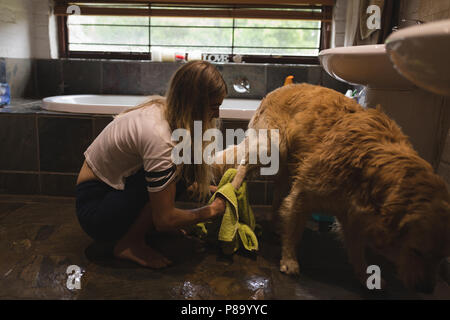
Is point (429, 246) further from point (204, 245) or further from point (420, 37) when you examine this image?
point (204, 245)

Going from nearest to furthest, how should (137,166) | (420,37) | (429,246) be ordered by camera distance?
A: 1. (420,37)
2. (429,246)
3. (137,166)

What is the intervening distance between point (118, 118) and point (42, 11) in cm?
263

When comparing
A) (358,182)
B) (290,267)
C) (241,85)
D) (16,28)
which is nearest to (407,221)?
(358,182)

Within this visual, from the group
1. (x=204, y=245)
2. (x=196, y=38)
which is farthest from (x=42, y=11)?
(x=204, y=245)

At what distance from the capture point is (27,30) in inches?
131

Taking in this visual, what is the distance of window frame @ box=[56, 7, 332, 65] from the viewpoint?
3.48m

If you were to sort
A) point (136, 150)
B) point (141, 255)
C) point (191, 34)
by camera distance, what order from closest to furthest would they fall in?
point (136, 150) < point (141, 255) < point (191, 34)

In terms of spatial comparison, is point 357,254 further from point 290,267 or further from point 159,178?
point 159,178

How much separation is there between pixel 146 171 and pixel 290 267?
2.15 ft

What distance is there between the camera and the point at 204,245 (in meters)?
1.69

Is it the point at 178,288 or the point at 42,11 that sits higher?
the point at 42,11

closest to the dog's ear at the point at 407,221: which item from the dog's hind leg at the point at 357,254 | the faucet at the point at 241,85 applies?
the dog's hind leg at the point at 357,254

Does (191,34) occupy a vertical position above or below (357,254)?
above

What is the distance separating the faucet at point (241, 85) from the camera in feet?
10.7
